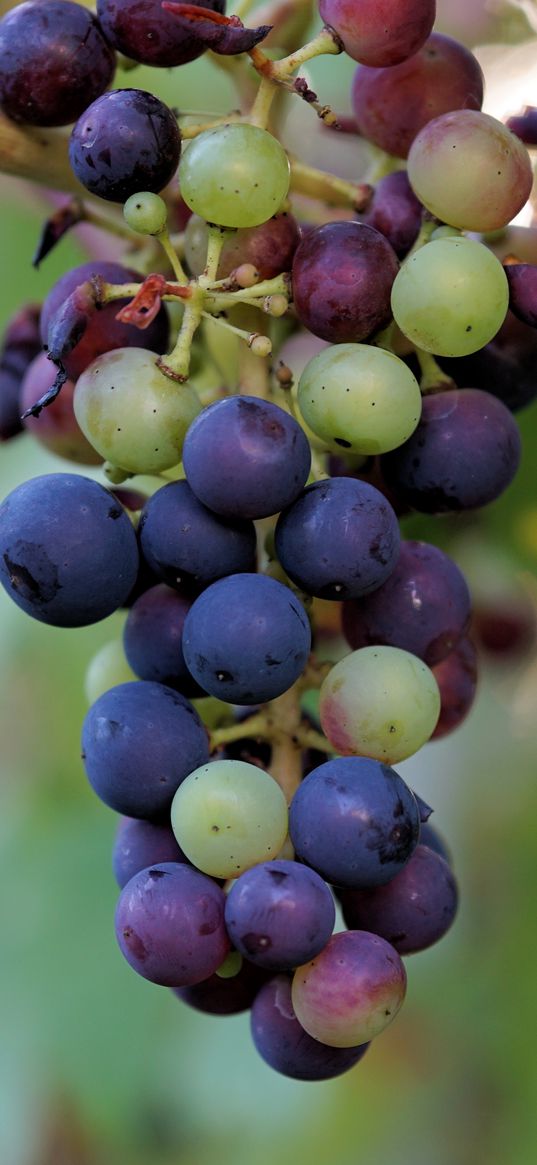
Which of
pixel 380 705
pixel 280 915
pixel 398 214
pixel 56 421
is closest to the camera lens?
pixel 280 915

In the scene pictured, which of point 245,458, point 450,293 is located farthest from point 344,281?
point 245,458

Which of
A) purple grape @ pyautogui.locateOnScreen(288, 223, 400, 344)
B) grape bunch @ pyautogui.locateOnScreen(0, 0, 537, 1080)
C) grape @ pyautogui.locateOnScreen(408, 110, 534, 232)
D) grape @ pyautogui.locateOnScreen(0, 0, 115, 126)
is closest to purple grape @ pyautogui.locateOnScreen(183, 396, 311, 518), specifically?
grape bunch @ pyautogui.locateOnScreen(0, 0, 537, 1080)

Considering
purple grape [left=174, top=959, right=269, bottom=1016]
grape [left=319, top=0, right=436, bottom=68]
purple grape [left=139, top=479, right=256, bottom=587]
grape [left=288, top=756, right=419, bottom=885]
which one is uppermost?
grape [left=319, top=0, right=436, bottom=68]

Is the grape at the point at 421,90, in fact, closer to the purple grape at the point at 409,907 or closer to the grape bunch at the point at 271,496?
the grape bunch at the point at 271,496

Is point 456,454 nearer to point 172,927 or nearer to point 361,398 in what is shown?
point 361,398

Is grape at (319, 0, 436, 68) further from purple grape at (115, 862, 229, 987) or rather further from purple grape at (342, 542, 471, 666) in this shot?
purple grape at (115, 862, 229, 987)

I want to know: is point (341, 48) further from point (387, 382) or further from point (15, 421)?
point (15, 421)

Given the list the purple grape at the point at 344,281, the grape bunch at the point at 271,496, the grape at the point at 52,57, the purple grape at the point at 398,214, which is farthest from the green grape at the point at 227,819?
the grape at the point at 52,57
